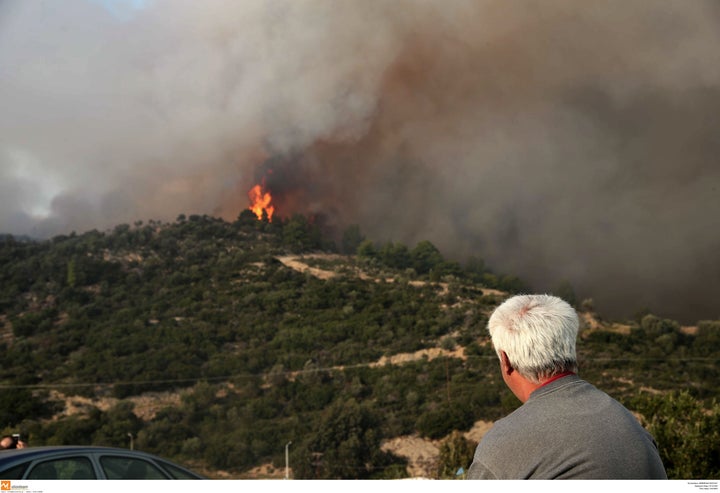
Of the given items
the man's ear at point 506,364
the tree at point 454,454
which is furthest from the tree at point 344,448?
the man's ear at point 506,364

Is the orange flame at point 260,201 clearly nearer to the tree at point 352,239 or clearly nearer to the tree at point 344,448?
the tree at point 352,239

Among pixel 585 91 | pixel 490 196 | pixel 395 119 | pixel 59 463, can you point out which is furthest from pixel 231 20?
pixel 59 463

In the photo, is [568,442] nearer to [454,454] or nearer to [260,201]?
[454,454]

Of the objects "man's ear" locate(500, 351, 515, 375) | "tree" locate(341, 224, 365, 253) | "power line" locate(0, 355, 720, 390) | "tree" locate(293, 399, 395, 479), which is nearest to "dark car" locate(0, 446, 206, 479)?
"man's ear" locate(500, 351, 515, 375)

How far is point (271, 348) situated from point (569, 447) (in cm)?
931

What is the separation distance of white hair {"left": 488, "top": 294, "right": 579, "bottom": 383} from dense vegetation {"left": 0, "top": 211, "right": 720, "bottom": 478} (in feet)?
26.2

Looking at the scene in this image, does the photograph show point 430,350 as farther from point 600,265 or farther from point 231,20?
point 231,20

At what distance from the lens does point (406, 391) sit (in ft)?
33.0

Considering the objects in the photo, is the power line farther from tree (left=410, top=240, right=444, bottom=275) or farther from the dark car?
the dark car

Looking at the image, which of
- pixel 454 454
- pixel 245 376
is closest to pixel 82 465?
pixel 454 454

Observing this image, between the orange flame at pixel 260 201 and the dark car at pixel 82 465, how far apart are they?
27.5ft

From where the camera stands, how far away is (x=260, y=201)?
36.1 ft

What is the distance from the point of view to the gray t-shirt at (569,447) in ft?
3.83

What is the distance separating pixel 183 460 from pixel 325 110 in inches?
199
